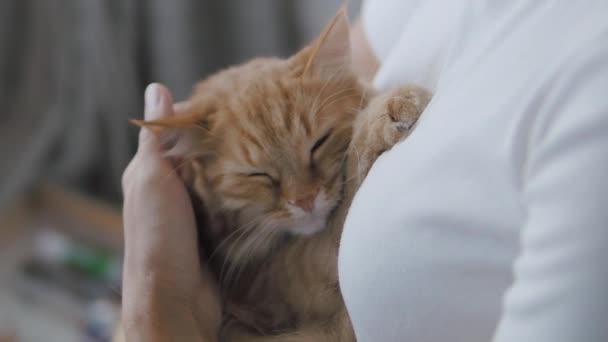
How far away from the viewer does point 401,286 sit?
71 cm

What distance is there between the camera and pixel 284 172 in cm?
102

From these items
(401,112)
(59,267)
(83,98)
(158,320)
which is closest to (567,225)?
(401,112)

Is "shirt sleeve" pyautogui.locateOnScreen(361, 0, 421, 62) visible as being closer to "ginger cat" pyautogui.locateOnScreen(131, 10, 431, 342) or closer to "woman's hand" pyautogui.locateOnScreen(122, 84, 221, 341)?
"ginger cat" pyautogui.locateOnScreen(131, 10, 431, 342)

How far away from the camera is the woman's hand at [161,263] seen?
38.3 inches

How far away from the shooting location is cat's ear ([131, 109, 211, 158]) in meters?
1.01

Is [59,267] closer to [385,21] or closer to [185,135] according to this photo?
[185,135]

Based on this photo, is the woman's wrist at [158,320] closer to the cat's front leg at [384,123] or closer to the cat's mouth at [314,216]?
the cat's mouth at [314,216]

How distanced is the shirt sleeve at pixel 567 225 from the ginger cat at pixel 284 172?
14.9 inches

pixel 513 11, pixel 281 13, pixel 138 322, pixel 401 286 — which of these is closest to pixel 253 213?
pixel 138 322

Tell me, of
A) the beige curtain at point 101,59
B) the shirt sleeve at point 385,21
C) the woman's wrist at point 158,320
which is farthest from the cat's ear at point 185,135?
the beige curtain at point 101,59

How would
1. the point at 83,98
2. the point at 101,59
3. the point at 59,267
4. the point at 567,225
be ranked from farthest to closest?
1. the point at 59,267
2. the point at 83,98
3. the point at 101,59
4. the point at 567,225

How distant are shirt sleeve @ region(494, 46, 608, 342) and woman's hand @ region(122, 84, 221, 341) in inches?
22.9

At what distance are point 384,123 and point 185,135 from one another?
0.37 meters

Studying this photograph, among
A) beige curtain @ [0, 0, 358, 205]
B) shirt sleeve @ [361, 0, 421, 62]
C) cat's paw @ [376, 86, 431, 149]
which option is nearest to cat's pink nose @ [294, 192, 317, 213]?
cat's paw @ [376, 86, 431, 149]
